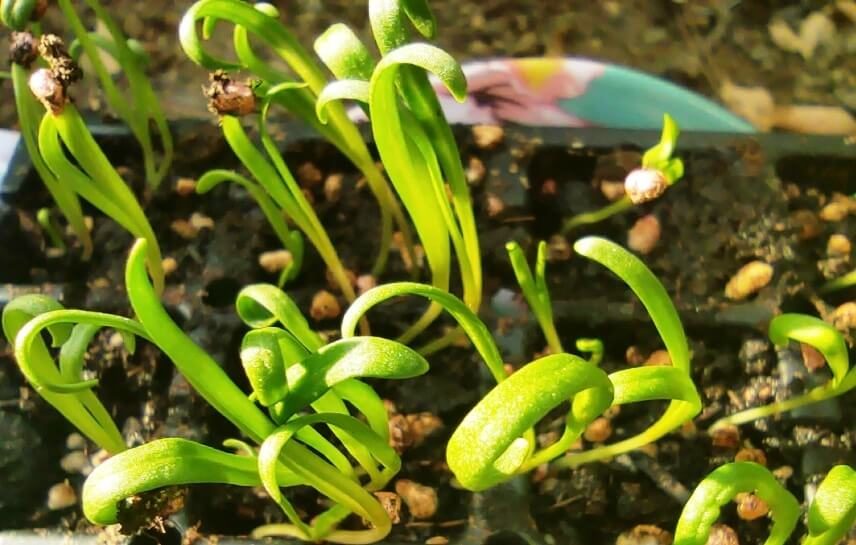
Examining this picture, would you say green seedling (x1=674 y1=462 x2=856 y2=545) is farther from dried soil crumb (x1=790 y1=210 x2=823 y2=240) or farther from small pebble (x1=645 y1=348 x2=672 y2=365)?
dried soil crumb (x1=790 y1=210 x2=823 y2=240)

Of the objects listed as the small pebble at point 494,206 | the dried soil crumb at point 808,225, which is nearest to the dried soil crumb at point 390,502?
the small pebble at point 494,206

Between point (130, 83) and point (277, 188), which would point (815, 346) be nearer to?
point (277, 188)

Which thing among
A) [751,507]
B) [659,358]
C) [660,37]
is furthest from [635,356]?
[660,37]

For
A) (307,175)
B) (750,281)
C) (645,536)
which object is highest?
(307,175)

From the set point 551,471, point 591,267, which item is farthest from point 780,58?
point 551,471

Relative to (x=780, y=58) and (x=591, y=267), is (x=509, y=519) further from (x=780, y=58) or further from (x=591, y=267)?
(x=780, y=58)

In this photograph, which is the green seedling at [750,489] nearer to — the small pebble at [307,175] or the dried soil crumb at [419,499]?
the dried soil crumb at [419,499]

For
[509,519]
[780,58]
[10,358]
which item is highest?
[780,58]
